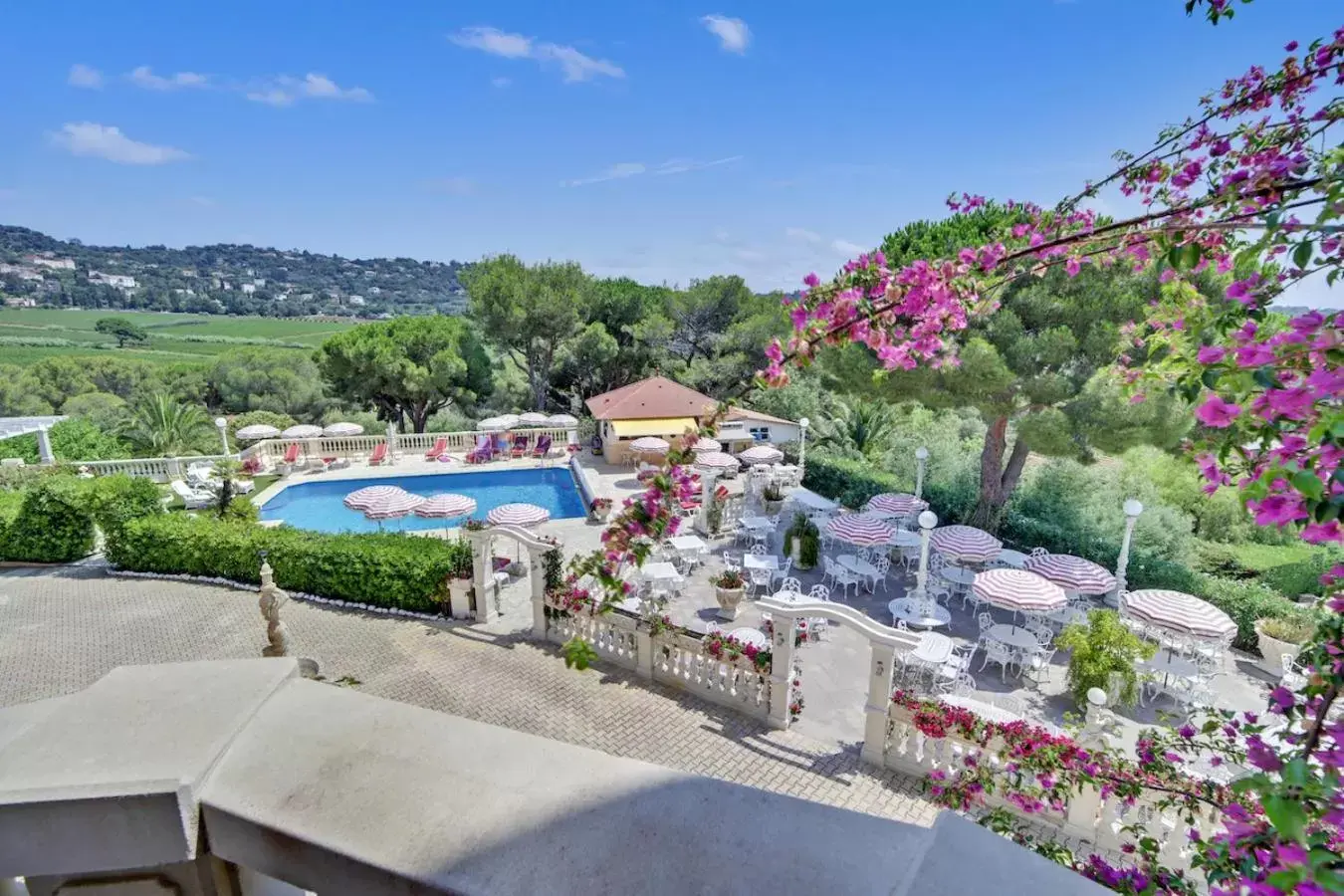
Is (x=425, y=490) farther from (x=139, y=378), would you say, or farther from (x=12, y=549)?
(x=139, y=378)

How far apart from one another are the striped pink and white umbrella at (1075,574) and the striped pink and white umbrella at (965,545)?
106cm

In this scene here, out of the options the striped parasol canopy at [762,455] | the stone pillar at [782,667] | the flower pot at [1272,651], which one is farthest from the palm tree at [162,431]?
the flower pot at [1272,651]

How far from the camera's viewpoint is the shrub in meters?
16.2

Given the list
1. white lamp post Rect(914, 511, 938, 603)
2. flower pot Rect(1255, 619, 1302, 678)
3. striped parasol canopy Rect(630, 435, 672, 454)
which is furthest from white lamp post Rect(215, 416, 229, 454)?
flower pot Rect(1255, 619, 1302, 678)

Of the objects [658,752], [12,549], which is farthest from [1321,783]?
[12,549]

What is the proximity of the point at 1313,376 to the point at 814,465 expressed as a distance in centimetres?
2323

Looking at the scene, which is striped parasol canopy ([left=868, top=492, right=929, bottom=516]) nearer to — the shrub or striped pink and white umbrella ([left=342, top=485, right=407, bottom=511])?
striped pink and white umbrella ([left=342, top=485, right=407, bottom=511])

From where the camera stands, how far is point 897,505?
17.9 m

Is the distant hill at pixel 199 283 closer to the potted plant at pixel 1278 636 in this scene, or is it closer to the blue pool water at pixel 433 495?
the blue pool water at pixel 433 495

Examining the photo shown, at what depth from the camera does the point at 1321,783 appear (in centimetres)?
130

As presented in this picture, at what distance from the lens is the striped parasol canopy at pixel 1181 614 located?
11.0 meters

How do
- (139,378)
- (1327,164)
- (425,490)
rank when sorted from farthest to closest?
(139,378)
(425,490)
(1327,164)

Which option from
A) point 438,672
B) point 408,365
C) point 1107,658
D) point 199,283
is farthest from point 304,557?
point 199,283

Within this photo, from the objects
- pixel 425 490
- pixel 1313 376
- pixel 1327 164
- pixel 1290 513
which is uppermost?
pixel 1327 164
